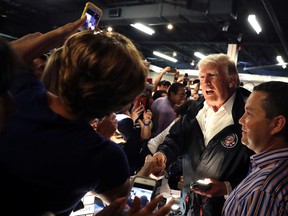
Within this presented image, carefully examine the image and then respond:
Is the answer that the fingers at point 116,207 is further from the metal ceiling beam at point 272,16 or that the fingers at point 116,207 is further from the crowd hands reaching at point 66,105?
the metal ceiling beam at point 272,16

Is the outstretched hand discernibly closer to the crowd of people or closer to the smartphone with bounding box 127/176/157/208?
the crowd of people

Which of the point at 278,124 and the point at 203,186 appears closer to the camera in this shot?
the point at 278,124

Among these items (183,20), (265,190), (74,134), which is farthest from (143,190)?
(183,20)

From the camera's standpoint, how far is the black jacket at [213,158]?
1912 millimetres

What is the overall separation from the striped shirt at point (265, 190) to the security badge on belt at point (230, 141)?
561mm

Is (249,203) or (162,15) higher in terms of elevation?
(162,15)

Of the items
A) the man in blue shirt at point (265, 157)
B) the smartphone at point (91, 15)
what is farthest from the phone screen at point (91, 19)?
the man in blue shirt at point (265, 157)

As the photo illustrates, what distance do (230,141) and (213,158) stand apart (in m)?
0.17

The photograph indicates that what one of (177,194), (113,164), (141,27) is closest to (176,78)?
(177,194)

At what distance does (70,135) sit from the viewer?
0.74 m

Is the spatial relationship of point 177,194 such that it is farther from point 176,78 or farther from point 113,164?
point 176,78

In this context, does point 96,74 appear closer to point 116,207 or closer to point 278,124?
point 116,207

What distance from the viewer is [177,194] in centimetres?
213

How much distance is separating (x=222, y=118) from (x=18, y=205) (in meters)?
1.69
